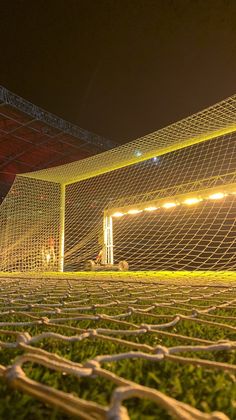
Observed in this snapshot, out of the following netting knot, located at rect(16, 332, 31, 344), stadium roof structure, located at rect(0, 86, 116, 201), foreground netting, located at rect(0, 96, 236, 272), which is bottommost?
netting knot, located at rect(16, 332, 31, 344)

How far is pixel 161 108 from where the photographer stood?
7.53m

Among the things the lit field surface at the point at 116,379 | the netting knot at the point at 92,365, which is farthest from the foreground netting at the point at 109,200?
the netting knot at the point at 92,365

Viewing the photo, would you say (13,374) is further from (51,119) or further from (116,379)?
(51,119)

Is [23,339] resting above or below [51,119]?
below

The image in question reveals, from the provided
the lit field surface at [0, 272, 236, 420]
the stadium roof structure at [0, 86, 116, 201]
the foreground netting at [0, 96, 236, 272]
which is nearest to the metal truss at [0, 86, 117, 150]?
the stadium roof structure at [0, 86, 116, 201]

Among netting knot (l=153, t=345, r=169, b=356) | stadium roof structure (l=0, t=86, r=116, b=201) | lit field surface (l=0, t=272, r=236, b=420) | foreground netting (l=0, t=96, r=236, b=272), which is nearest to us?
lit field surface (l=0, t=272, r=236, b=420)

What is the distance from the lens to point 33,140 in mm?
9211

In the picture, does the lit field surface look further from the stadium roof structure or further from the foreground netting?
the stadium roof structure

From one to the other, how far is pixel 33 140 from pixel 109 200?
4.74 meters

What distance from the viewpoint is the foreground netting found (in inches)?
160

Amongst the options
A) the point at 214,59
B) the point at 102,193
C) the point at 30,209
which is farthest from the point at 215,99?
the point at 30,209

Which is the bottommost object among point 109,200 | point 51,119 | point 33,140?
point 109,200

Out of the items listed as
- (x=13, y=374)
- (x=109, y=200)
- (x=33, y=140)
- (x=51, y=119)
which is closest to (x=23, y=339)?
(x=13, y=374)

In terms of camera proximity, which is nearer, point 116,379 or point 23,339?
point 116,379
